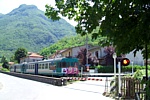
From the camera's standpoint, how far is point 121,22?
4449 mm

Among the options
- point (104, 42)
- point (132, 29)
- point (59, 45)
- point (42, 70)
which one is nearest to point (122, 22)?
point (132, 29)

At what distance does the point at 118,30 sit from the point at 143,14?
2.26ft

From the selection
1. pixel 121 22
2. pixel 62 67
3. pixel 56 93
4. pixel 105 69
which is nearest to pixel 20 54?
pixel 105 69

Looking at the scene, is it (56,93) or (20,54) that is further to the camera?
(20,54)

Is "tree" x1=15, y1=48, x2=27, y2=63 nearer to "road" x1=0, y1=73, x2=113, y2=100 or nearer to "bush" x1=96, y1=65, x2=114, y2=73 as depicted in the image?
"bush" x1=96, y1=65, x2=114, y2=73

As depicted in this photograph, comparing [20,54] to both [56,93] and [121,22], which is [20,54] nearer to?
[56,93]

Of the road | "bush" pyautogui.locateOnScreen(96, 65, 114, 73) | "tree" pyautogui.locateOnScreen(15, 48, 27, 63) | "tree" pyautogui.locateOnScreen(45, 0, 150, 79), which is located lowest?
the road

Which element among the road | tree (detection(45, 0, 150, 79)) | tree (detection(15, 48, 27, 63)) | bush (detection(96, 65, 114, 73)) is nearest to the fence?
the road

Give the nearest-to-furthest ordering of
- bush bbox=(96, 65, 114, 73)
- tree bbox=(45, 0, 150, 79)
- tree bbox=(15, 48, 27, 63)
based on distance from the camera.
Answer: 1. tree bbox=(45, 0, 150, 79)
2. bush bbox=(96, 65, 114, 73)
3. tree bbox=(15, 48, 27, 63)

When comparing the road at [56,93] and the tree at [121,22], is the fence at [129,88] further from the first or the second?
the tree at [121,22]

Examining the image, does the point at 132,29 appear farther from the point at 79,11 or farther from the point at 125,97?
the point at 125,97

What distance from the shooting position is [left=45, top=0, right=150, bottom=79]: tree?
408 centimetres

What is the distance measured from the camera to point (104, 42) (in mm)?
5645

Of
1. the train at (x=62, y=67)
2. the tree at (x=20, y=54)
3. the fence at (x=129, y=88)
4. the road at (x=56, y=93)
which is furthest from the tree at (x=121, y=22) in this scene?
the tree at (x=20, y=54)
